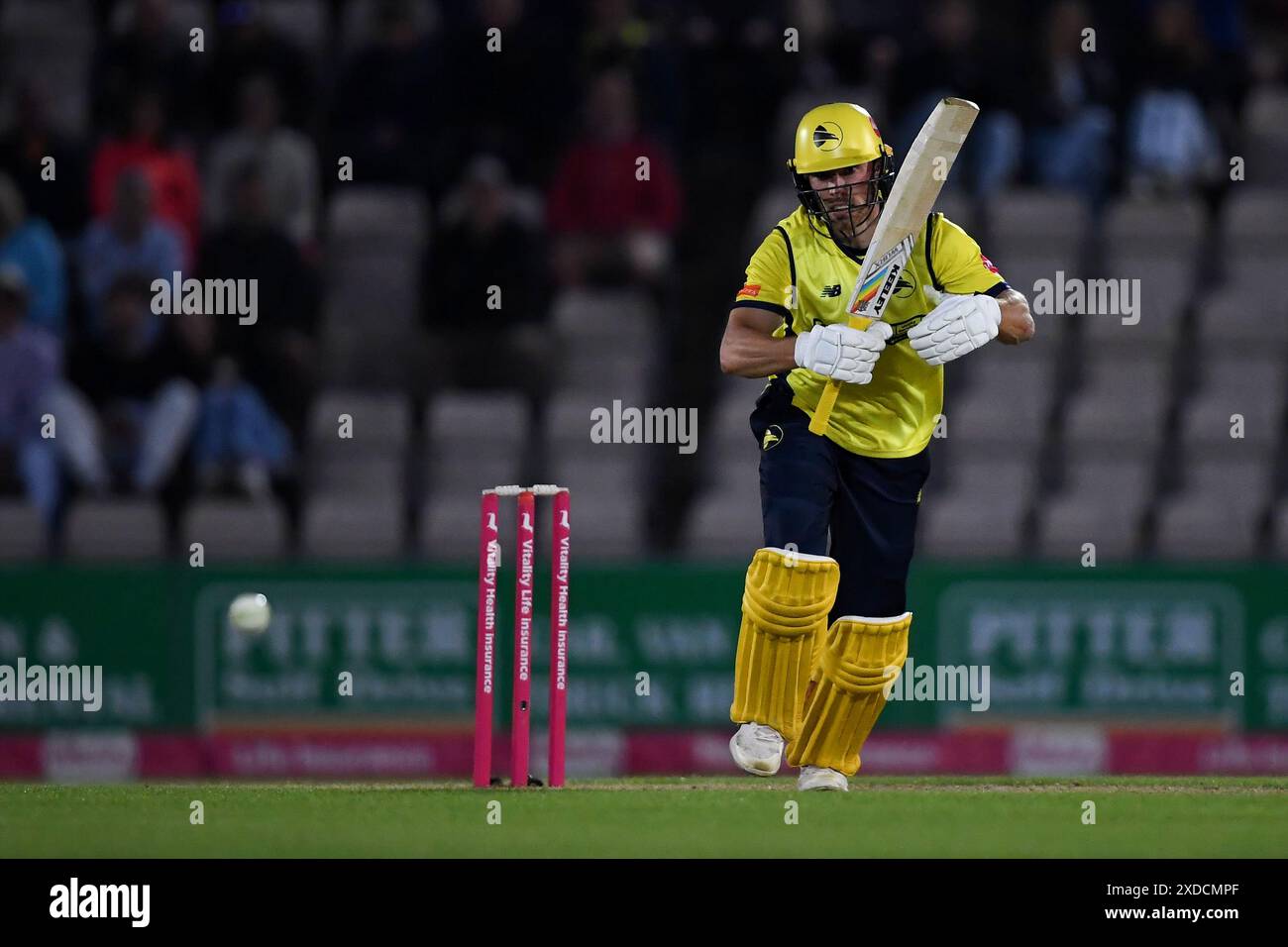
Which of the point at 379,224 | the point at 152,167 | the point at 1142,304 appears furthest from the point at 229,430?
the point at 1142,304

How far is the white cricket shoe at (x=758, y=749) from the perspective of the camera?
803 centimetres

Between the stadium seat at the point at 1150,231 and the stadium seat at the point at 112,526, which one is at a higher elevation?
the stadium seat at the point at 1150,231

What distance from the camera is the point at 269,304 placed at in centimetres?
1342

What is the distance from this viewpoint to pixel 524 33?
14211 mm

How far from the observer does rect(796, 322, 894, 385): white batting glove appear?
7.73 meters

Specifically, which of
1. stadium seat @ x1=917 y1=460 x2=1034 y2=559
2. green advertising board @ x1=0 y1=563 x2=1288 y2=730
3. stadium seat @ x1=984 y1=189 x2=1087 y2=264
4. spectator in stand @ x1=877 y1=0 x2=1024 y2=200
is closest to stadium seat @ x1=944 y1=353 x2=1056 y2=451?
stadium seat @ x1=917 y1=460 x2=1034 y2=559

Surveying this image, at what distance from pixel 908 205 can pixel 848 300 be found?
1.44ft

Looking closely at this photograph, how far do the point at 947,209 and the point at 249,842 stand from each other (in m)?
7.65

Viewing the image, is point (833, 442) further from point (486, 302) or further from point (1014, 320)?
point (486, 302)

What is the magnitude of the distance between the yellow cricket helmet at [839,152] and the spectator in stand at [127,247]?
6.48 meters

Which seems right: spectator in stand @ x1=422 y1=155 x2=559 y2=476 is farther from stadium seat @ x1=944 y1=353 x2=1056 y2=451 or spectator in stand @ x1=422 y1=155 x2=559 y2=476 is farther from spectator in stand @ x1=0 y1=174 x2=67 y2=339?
stadium seat @ x1=944 y1=353 x2=1056 y2=451

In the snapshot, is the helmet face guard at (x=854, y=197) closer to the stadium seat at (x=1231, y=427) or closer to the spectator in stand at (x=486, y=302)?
the spectator in stand at (x=486, y=302)

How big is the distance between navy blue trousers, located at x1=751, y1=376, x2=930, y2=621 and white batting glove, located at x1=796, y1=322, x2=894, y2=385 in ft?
1.21

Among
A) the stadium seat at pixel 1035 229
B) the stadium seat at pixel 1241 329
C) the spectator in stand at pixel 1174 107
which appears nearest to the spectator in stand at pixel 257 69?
the stadium seat at pixel 1035 229
